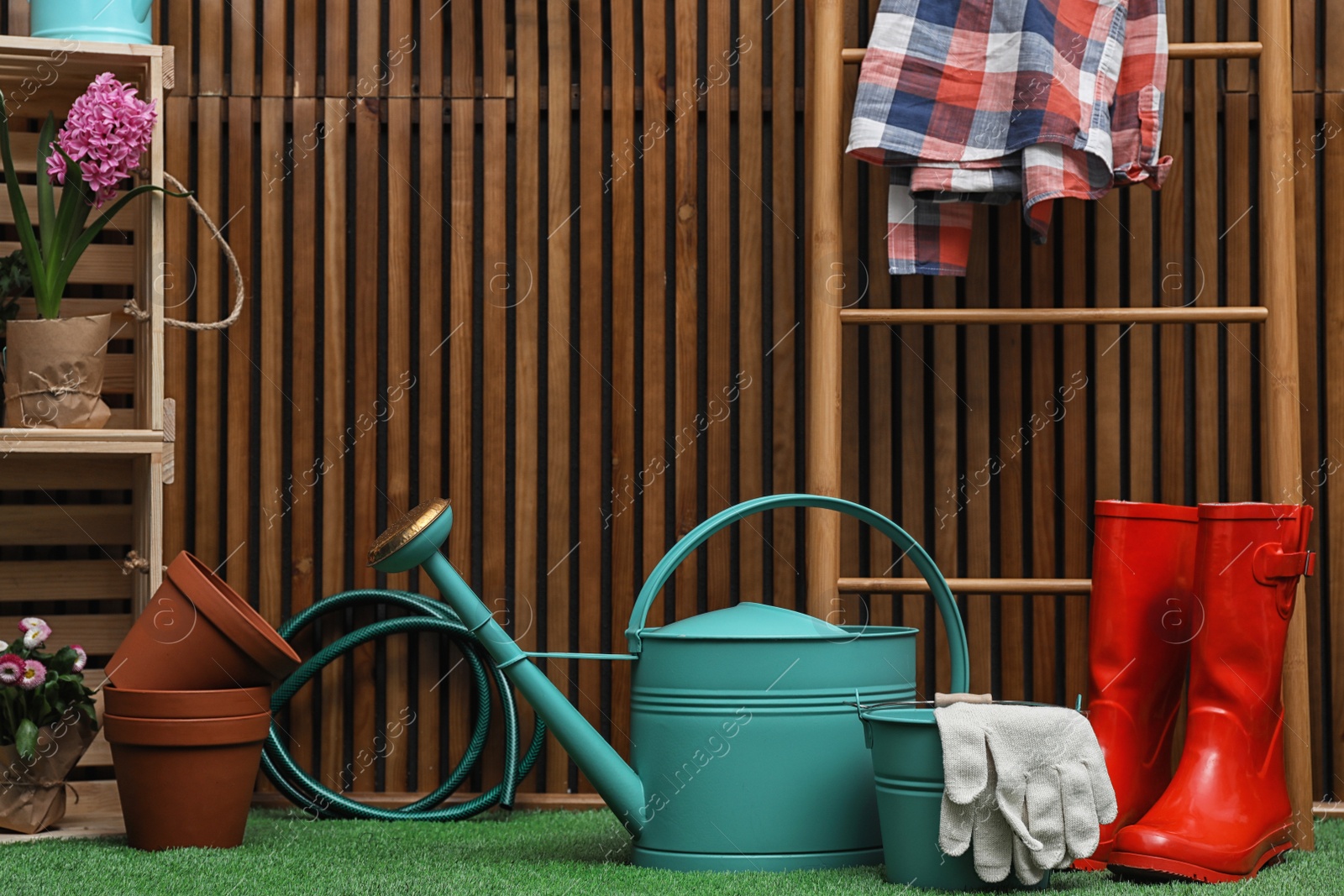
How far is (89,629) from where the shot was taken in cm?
220

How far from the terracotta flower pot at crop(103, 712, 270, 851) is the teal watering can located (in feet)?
1.36

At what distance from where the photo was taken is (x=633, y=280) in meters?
2.28

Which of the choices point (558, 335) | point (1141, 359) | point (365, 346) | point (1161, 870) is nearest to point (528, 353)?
point (558, 335)

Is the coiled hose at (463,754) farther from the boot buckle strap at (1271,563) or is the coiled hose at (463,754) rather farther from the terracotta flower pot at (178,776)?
the boot buckle strap at (1271,563)

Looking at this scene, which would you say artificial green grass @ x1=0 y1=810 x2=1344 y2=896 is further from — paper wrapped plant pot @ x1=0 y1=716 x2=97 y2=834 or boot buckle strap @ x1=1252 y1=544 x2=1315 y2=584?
boot buckle strap @ x1=1252 y1=544 x2=1315 y2=584

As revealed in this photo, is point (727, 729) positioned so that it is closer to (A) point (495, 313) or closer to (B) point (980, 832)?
(B) point (980, 832)

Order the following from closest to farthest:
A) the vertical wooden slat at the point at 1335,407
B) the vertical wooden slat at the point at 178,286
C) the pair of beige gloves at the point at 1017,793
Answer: the pair of beige gloves at the point at 1017,793 → the vertical wooden slat at the point at 1335,407 → the vertical wooden slat at the point at 178,286

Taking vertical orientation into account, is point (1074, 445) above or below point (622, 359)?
below

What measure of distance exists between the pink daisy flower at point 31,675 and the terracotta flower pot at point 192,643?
12cm

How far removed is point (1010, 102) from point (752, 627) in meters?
0.95

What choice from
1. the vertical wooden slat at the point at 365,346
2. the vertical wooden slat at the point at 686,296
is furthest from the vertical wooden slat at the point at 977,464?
the vertical wooden slat at the point at 365,346

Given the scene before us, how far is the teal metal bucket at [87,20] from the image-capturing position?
77.1 inches

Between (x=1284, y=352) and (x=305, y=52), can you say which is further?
(x=305, y=52)

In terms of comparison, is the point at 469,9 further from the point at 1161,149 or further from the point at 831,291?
the point at 1161,149
